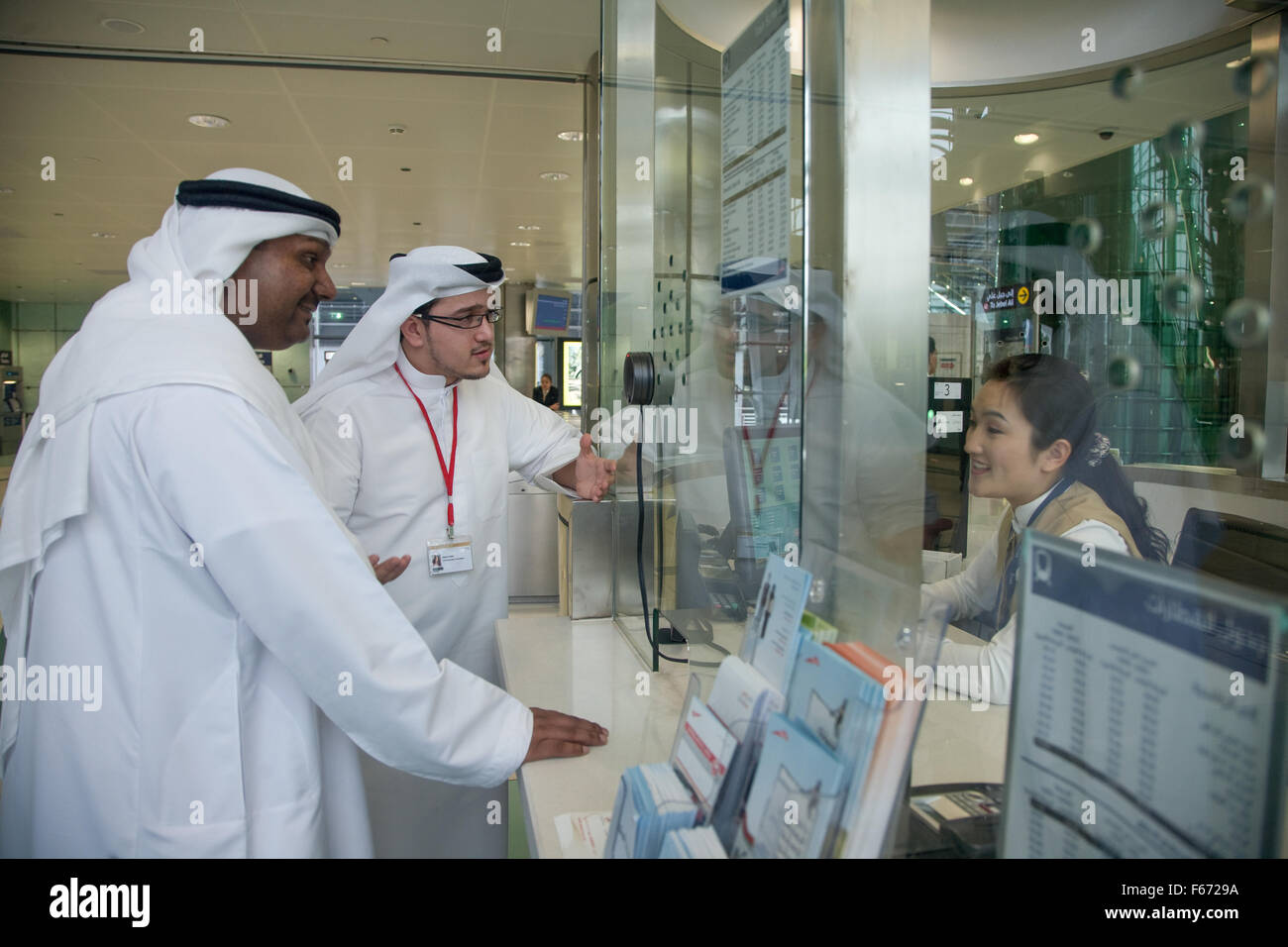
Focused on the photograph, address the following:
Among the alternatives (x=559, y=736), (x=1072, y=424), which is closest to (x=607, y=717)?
(x=559, y=736)

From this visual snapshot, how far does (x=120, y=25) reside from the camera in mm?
4059

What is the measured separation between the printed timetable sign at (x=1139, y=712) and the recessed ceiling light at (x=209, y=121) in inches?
240

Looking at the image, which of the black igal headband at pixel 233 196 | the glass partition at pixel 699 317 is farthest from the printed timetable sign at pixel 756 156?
the black igal headband at pixel 233 196

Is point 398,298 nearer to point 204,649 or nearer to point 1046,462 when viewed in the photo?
point 204,649

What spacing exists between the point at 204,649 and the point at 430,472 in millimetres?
1178

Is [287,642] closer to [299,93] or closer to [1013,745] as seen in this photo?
[1013,745]

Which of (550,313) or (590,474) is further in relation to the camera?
(550,313)

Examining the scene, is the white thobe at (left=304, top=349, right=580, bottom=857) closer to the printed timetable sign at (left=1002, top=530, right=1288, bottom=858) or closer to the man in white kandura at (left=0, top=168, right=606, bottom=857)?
the man in white kandura at (left=0, top=168, right=606, bottom=857)

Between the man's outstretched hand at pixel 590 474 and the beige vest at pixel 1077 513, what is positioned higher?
the man's outstretched hand at pixel 590 474

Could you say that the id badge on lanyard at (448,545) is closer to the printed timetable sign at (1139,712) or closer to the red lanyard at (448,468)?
the red lanyard at (448,468)

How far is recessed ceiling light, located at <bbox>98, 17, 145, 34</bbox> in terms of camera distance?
400cm

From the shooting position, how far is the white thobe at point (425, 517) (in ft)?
7.30
